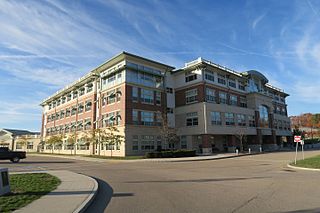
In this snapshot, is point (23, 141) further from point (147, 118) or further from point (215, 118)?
point (215, 118)

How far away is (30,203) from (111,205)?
Answer: 8.38ft

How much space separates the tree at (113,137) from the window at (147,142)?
3.86 m

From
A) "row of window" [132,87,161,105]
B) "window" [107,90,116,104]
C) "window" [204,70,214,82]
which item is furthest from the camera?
"window" [204,70,214,82]

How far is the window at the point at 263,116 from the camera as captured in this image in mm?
57062

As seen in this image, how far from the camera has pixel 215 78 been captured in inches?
1925

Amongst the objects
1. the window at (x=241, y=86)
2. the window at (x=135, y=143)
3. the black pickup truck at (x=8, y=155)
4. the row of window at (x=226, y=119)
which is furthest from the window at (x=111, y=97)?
the window at (x=241, y=86)

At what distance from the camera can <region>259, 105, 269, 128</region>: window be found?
57.1 metres

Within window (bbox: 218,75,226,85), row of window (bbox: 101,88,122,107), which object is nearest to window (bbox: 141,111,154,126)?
row of window (bbox: 101,88,122,107)

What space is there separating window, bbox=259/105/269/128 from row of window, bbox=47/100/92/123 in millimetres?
35450

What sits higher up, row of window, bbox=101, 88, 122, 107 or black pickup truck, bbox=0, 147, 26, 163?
row of window, bbox=101, 88, 122, 107

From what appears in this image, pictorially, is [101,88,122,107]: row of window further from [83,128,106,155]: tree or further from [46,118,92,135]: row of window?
[46,118,92,135]: row of window

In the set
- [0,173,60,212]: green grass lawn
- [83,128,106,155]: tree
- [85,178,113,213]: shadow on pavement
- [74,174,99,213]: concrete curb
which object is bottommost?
[85,178,113,213]: shadow on pavement

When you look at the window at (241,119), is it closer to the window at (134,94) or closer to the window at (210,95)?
the window at (210,95)

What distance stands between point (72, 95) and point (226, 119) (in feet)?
114
